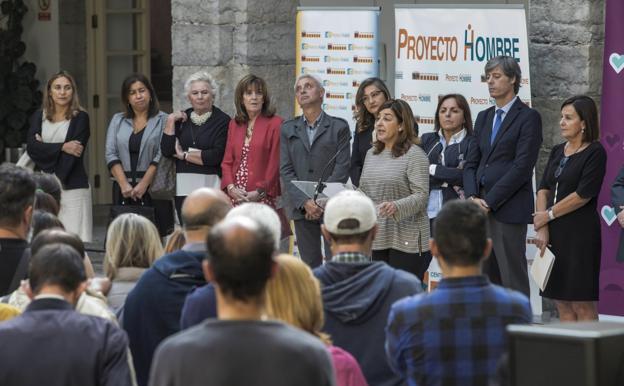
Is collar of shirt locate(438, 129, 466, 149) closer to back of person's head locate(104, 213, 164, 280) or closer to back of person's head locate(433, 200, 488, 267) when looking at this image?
back of person's head locate(104, 213, 164, 280)

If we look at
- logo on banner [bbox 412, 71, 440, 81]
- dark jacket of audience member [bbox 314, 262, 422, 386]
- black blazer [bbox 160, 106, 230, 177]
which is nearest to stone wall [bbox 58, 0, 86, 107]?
black blazer [bbox 160, 106, 230, 177]

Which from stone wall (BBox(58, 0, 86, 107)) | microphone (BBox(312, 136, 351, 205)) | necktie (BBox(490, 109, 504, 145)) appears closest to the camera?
necktie (BBox(490, 109, 504, 145))

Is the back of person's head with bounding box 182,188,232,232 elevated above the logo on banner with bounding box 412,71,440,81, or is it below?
below

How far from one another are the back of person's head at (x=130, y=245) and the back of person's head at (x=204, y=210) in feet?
1.55

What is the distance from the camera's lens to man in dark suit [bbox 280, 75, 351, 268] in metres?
9.02

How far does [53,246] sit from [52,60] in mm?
10907

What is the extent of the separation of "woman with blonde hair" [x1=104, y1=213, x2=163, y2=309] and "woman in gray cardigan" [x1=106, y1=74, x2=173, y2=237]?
4280mm

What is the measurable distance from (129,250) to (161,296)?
473 millimetres

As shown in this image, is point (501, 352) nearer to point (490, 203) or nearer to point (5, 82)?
point (490, 203)

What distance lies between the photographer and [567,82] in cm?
906

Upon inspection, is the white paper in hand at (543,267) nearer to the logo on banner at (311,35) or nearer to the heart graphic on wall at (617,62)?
the heart graphic on wall at (617,62)

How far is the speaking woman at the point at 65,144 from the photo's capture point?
32.9 feet

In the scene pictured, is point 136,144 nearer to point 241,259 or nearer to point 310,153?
point 310,153

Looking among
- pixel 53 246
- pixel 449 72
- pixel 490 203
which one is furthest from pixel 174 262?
pixel 449 72
